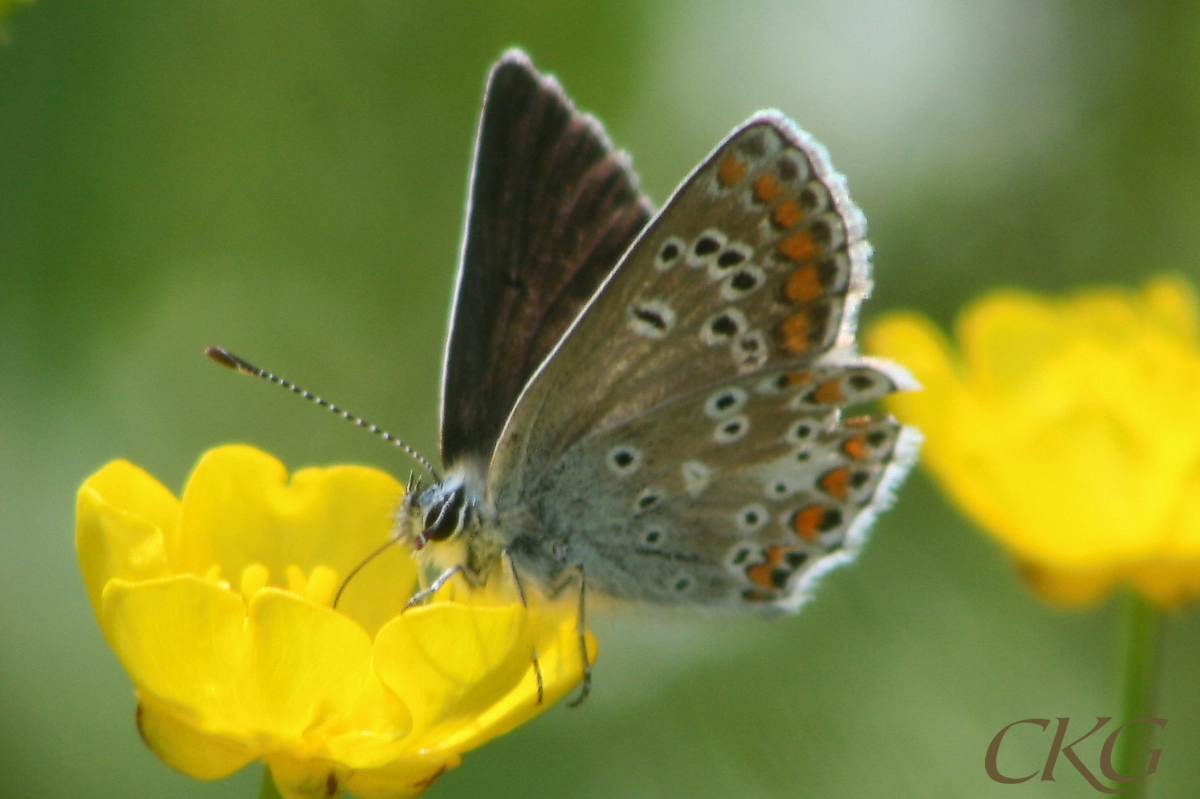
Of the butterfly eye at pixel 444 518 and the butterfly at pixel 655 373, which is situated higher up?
the butterfly at pixel 655 373

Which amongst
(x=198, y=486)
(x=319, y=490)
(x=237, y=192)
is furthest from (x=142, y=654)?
(x=237, y=192)

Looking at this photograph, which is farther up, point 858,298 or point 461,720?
point 858,298

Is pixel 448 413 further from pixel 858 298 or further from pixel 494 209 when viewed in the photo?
pixel 858 298

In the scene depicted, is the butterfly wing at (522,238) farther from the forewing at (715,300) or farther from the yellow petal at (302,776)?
the yellow petal at (302,776)

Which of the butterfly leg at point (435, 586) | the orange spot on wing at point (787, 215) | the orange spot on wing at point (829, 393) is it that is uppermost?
the orange spot on wing at point (787, 215)

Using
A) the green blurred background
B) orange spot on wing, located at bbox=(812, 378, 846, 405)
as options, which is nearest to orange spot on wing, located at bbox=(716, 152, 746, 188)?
orange spot on wing, located at bbox=(812, 378, 846, 405)

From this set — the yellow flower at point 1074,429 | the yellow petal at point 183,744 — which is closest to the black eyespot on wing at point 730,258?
the yellow flower at point 1074,429

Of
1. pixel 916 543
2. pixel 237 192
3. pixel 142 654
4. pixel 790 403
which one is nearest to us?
pixel 142 654

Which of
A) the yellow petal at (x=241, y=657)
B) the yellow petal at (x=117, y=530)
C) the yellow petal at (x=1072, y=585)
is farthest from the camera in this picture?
the yellow petal at (x=1072, y=585)
